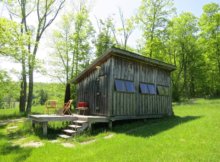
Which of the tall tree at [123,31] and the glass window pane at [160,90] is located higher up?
the tall tree at [123,31]

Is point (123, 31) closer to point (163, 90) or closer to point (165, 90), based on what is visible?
point (165, 90)

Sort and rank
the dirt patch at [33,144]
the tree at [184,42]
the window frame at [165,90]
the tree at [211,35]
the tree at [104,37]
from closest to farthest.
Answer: the dirt patch at [33,144] < the window frame at [165,90] < the tree at [104,37] < the tree at [211,35] < the tree at [184,42]

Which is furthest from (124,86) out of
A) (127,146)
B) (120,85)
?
(127,146)

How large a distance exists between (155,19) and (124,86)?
18291 millimetres

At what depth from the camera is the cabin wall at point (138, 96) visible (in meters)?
12.1

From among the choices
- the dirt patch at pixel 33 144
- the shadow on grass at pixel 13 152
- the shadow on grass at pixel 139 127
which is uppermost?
the shadow on grass at pixel 139 127

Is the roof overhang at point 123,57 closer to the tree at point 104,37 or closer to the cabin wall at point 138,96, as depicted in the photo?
the cabin wall at point 138,96

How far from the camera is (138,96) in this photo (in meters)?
13.2

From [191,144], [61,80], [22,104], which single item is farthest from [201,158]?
[61,80]

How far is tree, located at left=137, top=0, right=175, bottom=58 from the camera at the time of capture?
1111 inches

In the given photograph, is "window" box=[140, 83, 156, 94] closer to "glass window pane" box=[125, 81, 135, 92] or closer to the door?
"glass window pane" box=[125, 81, 135, 92]

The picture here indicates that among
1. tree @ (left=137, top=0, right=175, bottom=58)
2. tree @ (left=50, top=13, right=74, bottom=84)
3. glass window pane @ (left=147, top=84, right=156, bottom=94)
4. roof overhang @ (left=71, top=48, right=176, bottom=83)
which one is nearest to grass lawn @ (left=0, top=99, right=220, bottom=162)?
glass window pane @ (left=147, top=84, right=156, bottom=94)

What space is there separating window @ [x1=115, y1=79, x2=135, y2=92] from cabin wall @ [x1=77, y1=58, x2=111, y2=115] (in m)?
0.54

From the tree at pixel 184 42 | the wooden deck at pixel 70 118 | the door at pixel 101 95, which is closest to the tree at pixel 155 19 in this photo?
the tree at pixel 184 42
